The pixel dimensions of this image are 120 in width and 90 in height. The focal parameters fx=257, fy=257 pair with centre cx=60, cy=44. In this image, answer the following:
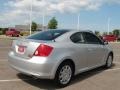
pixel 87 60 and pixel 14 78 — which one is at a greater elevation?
pixel 87 60

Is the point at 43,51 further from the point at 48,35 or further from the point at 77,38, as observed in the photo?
the point at 77,38

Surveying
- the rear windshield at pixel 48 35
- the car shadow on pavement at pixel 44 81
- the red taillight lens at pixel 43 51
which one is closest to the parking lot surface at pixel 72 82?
the car shadow on pavement at pixel 44 81

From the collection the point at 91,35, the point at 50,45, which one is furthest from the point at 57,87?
the point at 91,35

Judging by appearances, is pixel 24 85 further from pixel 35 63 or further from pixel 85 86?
pixel 85 86

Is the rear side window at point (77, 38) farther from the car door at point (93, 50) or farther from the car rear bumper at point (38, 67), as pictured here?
the car rear bumper at point (38, 67)

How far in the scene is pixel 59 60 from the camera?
684cm

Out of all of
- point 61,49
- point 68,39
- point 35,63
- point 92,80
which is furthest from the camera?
point 92,80

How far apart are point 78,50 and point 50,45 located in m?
1.23

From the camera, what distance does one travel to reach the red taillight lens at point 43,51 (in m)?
6.62

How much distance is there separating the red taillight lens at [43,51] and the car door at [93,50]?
1.86 m

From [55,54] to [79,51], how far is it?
115 centimetres

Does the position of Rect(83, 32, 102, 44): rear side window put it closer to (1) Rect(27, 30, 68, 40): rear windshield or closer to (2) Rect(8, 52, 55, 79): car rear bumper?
(1) Rect(27, 30, 68, 40): rear windshield

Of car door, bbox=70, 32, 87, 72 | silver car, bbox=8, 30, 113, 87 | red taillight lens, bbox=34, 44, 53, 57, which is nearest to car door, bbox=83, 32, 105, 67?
silver car, bbox=8, 30, 113, 87

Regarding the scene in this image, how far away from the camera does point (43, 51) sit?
261 inches
